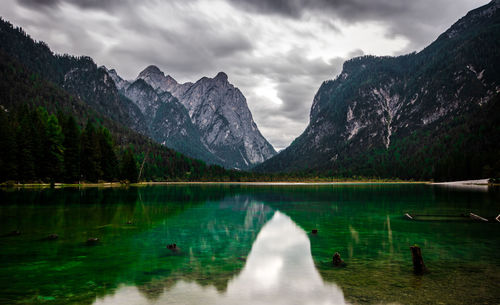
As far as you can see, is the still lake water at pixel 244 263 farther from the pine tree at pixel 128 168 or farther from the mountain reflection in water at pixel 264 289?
the pine tree at pixel 128 168

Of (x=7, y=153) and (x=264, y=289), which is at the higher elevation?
(x=7, y=153)

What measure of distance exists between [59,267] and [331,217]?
36.2 meters

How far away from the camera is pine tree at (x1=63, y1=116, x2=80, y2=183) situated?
394 ft

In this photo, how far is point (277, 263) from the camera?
949 inches

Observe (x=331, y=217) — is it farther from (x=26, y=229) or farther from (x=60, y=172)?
(x=60, y=172)

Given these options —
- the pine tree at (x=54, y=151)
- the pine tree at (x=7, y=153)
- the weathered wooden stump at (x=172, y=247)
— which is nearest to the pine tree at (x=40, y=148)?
the pine tree at (x=54, y=151)

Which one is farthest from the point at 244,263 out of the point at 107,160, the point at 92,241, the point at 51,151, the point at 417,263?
the point at 107,160

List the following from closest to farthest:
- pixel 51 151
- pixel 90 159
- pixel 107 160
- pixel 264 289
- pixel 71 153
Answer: pixel 264 289
pixel 51 151
pixel 71 153
pixel 90 159
pixel 107 160

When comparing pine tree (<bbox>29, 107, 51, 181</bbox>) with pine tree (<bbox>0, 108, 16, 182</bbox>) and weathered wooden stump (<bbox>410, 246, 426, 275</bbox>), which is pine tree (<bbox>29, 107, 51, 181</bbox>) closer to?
pine tree (<bbox>0, 108, 16, 182</bbox>)

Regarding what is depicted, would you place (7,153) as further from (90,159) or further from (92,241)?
(92,241)

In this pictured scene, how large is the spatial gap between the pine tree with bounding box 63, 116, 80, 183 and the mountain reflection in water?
4431 inches

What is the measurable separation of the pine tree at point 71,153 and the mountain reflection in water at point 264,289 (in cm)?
11255

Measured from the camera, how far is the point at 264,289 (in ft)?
59.5

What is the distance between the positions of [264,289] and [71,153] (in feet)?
394
